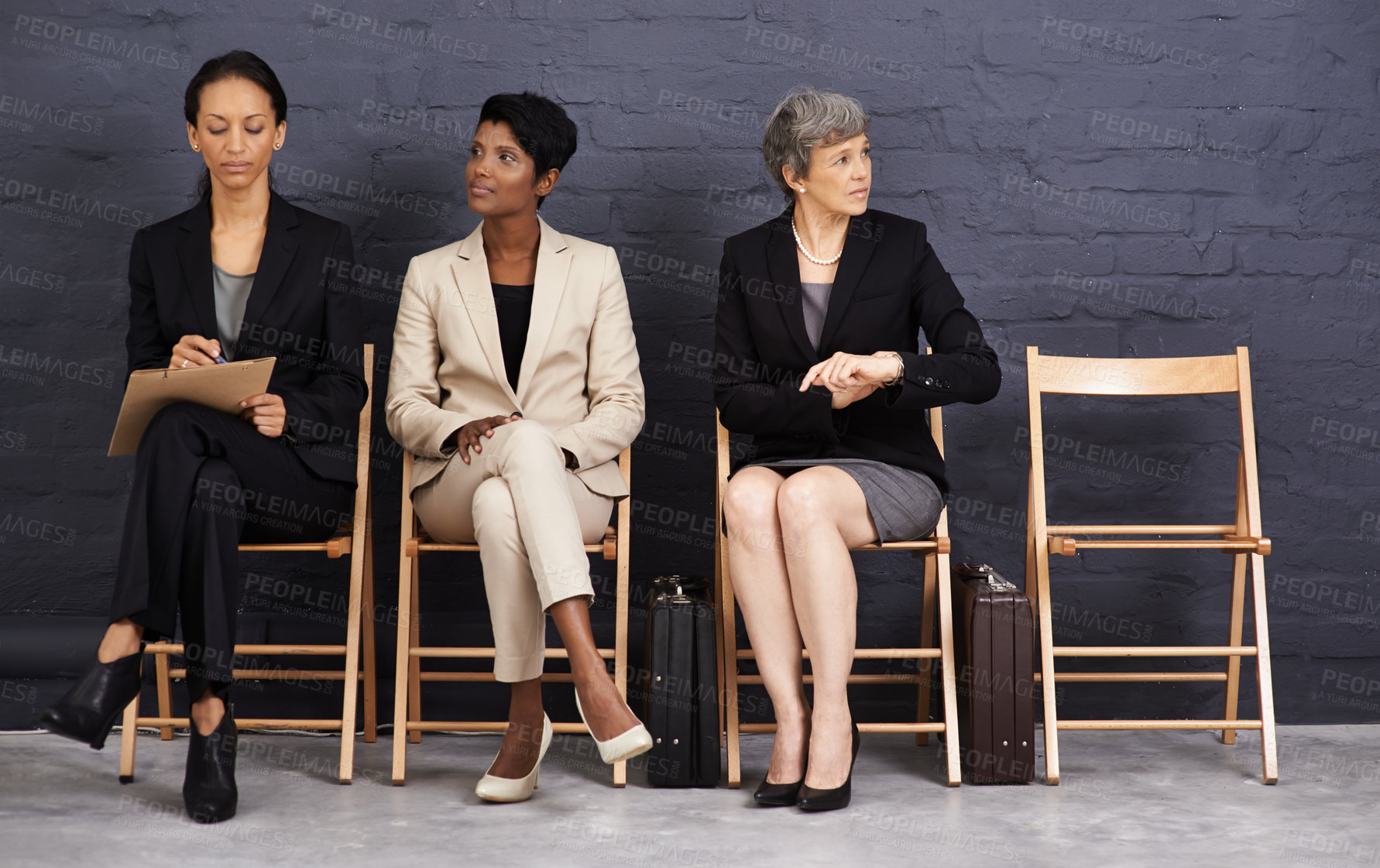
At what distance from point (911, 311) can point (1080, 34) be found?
103cm

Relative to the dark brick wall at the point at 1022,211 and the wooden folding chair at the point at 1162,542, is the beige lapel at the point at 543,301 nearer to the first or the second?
→ the dark brick wall at the point at 1022,211

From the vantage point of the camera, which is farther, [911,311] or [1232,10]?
[1232,10]

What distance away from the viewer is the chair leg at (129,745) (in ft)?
8.47

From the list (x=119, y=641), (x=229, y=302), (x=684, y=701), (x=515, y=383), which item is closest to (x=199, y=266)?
(x=229, y=302)

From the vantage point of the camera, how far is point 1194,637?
3193mm

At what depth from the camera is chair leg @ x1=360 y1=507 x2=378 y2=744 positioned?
2916mm

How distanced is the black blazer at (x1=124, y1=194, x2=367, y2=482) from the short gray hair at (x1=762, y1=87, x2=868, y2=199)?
1.09 meters

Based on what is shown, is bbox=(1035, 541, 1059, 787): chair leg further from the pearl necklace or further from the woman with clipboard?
the woman with clipboard

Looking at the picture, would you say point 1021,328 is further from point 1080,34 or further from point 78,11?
point 78,11

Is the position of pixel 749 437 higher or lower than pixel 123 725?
higher

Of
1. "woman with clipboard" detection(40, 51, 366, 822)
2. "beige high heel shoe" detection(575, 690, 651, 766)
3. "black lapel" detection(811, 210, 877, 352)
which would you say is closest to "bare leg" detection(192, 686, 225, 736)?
"woman with clipboard" detection(40, 51, 366, 822)

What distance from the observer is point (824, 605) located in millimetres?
2430

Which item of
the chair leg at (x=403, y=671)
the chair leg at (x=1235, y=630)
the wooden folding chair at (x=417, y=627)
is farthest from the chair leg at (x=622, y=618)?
the chair leg at (x=1235, y=630)

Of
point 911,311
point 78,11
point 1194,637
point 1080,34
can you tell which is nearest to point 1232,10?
point 1080,34
